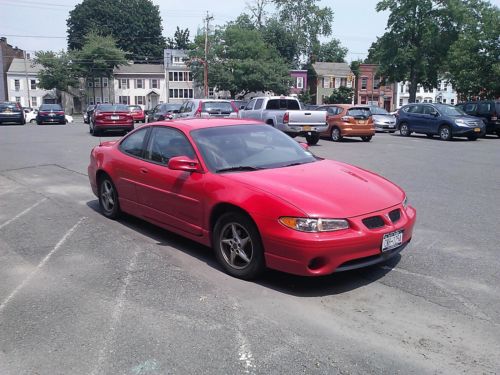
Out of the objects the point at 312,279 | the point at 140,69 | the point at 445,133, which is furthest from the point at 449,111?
the point at 140,69

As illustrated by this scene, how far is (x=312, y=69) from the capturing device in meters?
82.9

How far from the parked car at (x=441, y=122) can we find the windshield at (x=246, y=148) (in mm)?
18089

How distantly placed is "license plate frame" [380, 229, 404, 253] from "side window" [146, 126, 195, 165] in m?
2.23

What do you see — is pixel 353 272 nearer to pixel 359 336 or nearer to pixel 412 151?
pixel 359 336

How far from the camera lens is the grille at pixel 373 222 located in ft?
14.5

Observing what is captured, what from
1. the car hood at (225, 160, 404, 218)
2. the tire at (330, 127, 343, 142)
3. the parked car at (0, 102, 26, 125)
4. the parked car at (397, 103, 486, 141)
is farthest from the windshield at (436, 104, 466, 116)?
the parked car at (0, 102, 26, 125)

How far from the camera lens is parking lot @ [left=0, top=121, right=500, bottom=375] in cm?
335

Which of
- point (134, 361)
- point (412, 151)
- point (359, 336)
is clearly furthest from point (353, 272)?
point (412, 151)

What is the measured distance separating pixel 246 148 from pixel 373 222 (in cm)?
183

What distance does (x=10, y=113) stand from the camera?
33219 millimetres

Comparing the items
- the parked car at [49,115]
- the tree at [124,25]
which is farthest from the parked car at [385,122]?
the tree at [124,25]

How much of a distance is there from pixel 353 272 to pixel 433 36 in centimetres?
4997

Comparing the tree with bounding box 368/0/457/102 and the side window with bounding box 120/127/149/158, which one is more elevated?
the tree with bounding box 368/0/457/102

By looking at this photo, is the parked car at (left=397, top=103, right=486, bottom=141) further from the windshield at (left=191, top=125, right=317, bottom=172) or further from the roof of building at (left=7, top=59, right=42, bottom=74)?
the roof of building at (left=7, top=59, right=42, bottom=74)
